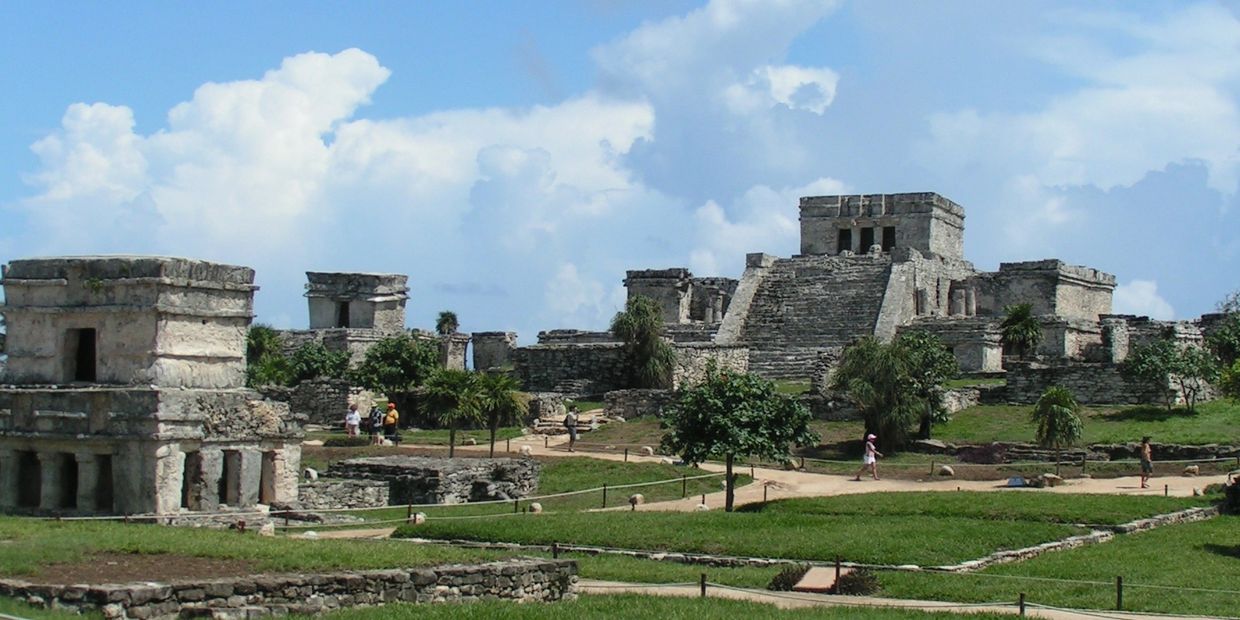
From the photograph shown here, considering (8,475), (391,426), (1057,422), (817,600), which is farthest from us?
(391,426)

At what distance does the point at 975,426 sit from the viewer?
38.6 m

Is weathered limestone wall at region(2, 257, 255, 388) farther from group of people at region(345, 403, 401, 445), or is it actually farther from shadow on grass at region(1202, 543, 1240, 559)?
shadow on grass at region(1202, 543, 1240, 559)

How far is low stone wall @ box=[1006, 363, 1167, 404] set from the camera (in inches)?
1638

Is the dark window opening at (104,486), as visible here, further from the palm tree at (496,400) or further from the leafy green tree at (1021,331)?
the leafy green tree at (1021,331)

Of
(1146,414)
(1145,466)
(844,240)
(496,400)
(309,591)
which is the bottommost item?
(309,591)

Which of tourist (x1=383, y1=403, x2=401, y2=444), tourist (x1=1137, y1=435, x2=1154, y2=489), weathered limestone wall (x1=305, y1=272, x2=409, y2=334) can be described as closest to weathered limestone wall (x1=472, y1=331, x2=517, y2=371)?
weathered limestone wall (x1=305, y1=272, x2=409, y2=334)

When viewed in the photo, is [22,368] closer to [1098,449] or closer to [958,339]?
[1098,449]

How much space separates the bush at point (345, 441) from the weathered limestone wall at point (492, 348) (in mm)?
17664

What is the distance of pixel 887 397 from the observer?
3612cm

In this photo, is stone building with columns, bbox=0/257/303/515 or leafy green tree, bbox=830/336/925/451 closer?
stone building with columns, bbox=0/257/303/515

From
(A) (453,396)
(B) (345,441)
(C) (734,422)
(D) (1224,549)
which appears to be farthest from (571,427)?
(D) (1224,549)

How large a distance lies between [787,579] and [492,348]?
132 ft

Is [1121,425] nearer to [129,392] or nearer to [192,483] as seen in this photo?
[192,483]

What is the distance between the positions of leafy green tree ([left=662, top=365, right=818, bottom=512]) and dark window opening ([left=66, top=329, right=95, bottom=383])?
379 inches
